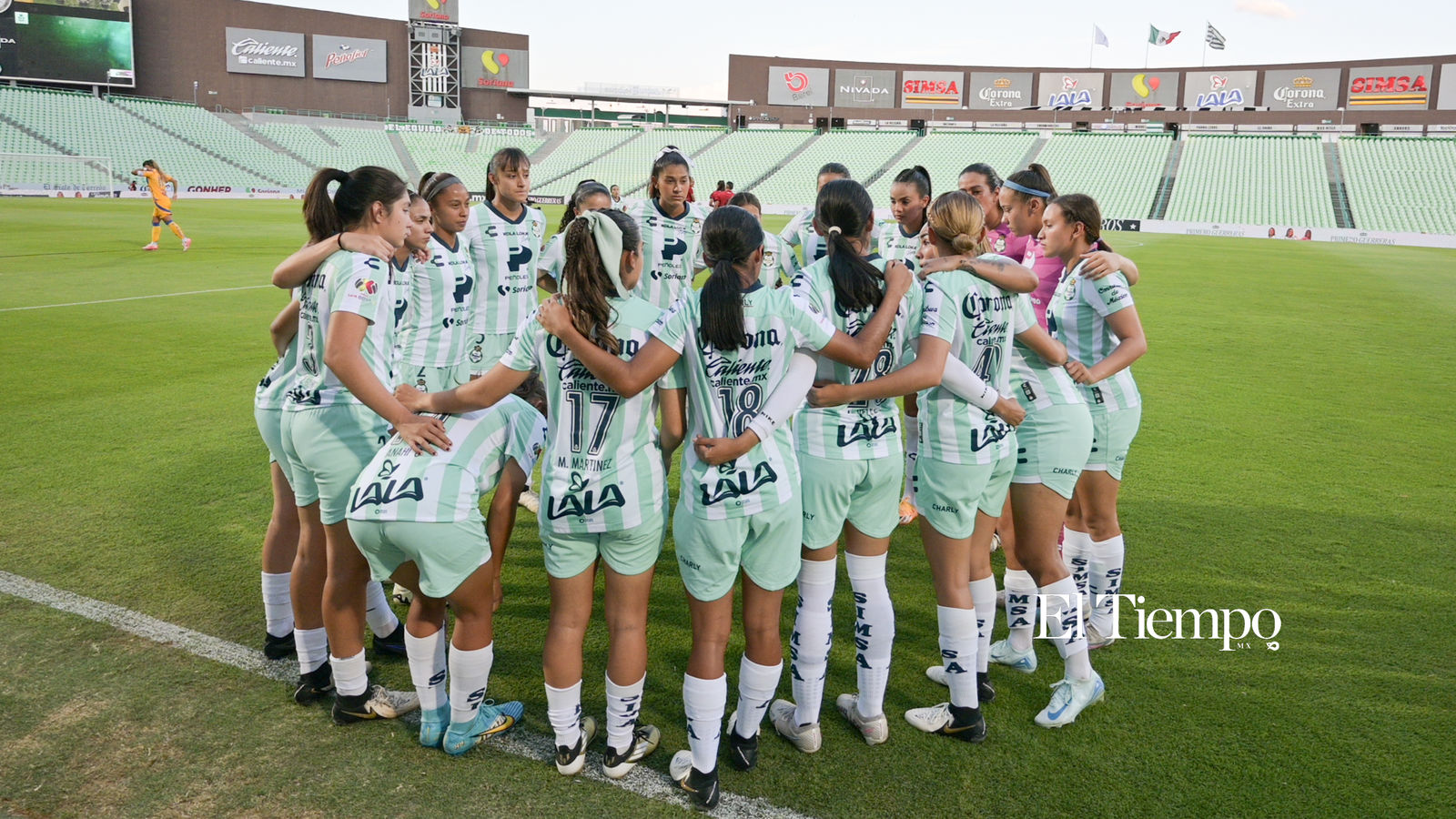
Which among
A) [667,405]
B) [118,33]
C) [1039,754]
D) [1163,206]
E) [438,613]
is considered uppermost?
[118,33]

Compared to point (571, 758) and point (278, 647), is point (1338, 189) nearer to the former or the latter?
point (571, 758)

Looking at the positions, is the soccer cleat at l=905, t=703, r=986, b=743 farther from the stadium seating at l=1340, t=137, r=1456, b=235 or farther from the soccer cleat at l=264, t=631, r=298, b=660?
the stadium seating at l=1340, t=137, r=1456, b=235

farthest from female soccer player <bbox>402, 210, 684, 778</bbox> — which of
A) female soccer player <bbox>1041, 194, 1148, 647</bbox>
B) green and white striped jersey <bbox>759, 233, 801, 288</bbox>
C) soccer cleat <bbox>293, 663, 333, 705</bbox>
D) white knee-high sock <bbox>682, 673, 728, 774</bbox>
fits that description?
green and white striped jersey <bbox>759, 233, 801, 288</bbox>

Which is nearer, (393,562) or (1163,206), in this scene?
(393,562)

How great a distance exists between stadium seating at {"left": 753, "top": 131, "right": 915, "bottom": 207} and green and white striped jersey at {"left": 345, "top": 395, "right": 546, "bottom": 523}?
51.1 metres

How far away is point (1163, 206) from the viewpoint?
4784cm

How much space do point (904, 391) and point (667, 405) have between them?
0.86 meters

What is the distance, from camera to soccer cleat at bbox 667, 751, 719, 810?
10.6ft

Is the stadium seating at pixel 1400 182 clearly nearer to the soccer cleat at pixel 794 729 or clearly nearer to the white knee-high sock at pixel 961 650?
the white knee-high sock at pixel 961 650

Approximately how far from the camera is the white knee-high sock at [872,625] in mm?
3633

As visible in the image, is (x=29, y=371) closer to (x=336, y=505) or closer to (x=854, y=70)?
(x=336, y=505)

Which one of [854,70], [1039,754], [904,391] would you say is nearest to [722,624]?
[904,391]

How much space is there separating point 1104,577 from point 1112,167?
184ft

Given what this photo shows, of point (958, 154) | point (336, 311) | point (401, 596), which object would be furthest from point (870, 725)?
point (958, 154)
